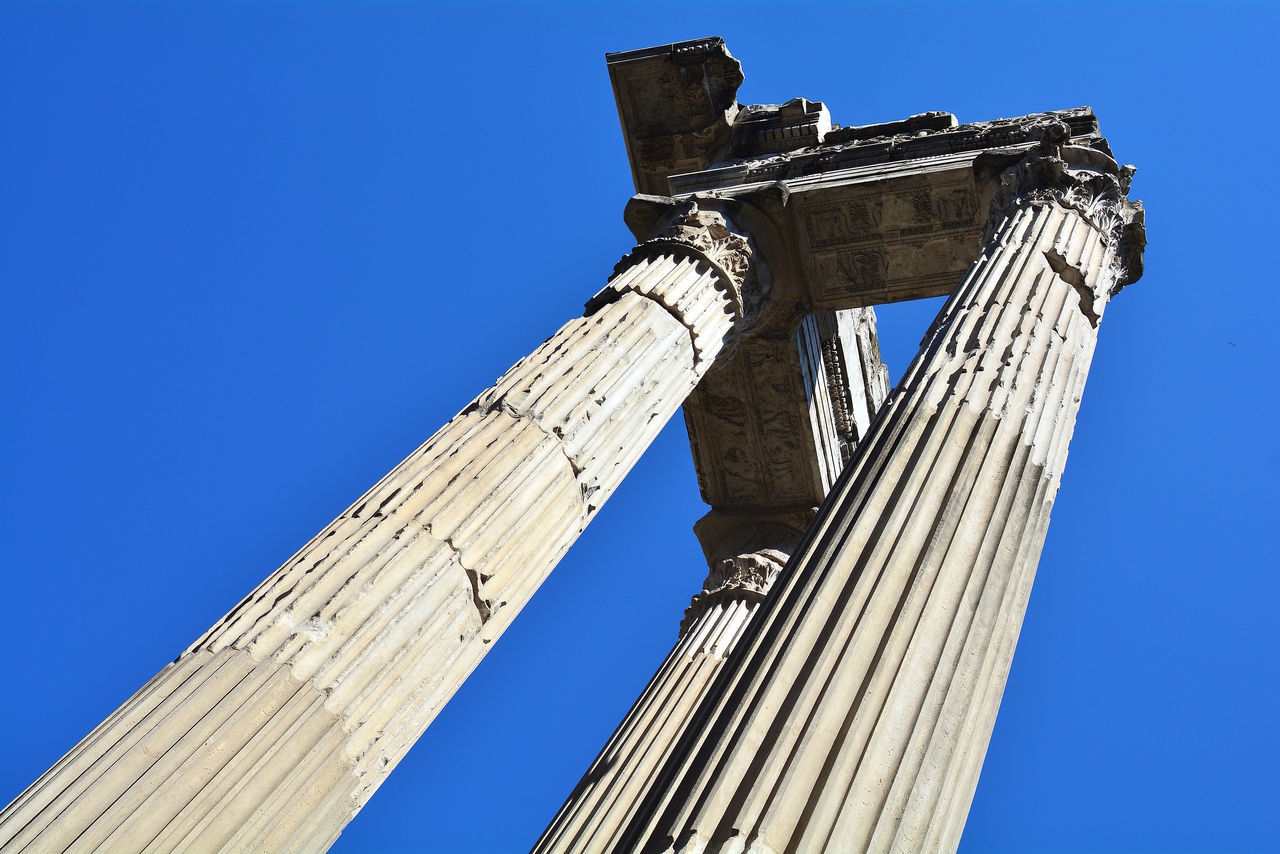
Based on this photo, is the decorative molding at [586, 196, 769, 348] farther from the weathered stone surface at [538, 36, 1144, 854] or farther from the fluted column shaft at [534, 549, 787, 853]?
the fluted column shaft at [534, 549, 787, 853]

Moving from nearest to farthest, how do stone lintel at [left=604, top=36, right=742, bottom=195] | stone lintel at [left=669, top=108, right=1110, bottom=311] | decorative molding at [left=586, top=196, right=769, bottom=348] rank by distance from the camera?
decorative molding at [left=586, top=196, right=769, bottom=348], stone lintel at [left=669, top=108, right=1110, bottom=311], stone lintel at [left=604, top=36, right=742, bottom=195]

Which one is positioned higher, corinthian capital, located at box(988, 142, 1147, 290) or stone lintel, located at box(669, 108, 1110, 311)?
stone lintel, located at box(669, 108, 1110, 311)

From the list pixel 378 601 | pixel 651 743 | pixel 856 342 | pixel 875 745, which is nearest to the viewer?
pixel 875 745


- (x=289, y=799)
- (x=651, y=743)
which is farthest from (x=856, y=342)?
(x=289, y=799)

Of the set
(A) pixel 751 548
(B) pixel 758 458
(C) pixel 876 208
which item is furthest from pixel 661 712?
(C) pixel 876 208

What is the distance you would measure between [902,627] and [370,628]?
428 centimetres

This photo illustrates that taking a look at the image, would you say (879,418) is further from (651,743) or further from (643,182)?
(643,182)

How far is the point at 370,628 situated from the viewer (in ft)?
29.7

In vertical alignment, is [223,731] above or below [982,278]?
below

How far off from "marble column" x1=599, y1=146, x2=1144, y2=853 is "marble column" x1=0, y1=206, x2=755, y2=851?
2.75 meters

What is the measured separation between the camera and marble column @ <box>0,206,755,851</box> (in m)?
7.16

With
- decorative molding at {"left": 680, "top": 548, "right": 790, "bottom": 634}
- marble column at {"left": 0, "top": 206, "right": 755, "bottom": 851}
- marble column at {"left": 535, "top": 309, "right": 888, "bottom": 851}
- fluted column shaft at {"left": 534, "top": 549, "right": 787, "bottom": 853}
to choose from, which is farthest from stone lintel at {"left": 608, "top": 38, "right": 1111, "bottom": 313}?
fluted column shaft at {"left": 534, "top": 549, "right": 787, "bottom": 853}

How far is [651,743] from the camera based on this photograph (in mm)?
14828

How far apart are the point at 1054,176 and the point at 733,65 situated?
658cm
